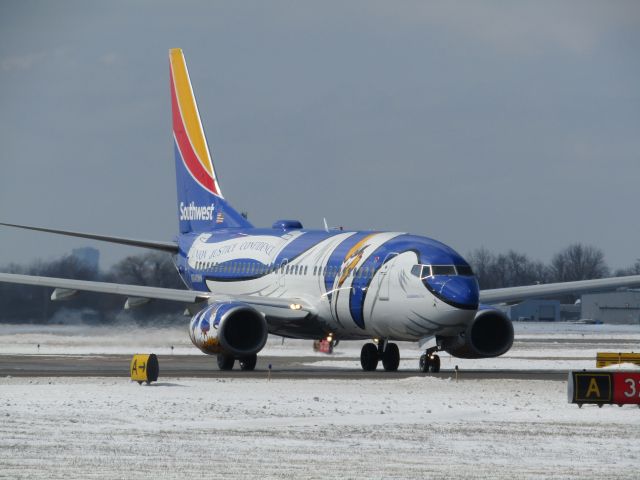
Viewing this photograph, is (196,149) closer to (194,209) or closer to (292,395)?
(194,209)

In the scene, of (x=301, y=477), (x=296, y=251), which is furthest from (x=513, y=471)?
(x=296, y=251)

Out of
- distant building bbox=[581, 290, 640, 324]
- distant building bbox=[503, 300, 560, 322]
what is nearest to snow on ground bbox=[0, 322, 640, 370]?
distant building bbox=[581, 290, 640, 324]

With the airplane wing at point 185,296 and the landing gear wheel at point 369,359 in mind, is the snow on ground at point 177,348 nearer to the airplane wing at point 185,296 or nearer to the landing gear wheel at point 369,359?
the landing gear wheel at point 369,359

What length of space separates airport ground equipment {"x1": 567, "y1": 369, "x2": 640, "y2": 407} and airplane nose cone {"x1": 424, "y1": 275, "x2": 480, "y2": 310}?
10.2m

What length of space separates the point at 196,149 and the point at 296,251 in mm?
11687

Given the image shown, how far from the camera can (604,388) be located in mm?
28062

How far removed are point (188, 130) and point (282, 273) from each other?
41.1 feet

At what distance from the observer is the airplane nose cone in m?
38.5

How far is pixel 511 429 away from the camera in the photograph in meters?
23.7

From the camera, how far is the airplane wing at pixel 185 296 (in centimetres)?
4306

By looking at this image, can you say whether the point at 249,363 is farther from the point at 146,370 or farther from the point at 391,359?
the point at 146,370

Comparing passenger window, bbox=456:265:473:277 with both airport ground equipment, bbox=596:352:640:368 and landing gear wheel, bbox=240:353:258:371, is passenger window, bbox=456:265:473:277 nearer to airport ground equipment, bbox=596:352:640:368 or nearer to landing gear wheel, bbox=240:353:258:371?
airport ground equipment, bbox=596:352:640:368

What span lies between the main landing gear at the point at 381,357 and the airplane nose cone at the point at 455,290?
4.38 metres

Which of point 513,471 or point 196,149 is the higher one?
point 196,149
